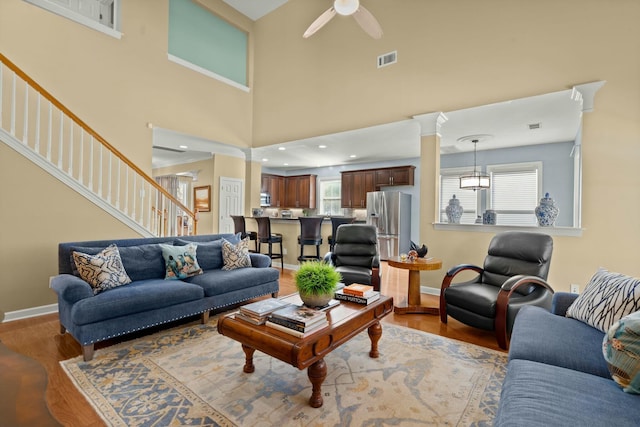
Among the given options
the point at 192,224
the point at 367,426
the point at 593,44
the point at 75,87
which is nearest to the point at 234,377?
the point at 367,426

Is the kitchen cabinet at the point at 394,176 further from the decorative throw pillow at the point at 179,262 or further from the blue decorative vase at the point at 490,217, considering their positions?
the decorative throw pillow at the point at 179,262

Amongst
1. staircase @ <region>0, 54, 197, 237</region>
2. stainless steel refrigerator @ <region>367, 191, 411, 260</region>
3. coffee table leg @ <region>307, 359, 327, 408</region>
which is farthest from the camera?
stainless steel refrigerator @ <region>367, 191, 411, 260</region>

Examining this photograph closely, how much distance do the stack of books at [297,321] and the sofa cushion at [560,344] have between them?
1.11 metres

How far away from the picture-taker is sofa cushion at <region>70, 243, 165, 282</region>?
3.09 m

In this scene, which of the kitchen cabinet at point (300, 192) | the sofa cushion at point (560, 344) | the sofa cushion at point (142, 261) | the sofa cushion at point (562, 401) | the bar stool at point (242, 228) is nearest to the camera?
the sofa cushion at point (562, 401)

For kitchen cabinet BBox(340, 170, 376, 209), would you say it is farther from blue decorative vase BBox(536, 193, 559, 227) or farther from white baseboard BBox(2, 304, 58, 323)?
white baseboard BBox(2, 304, 58, 323)

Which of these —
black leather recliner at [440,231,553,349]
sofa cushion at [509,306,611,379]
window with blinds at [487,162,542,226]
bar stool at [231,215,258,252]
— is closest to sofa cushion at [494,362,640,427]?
sofa cushion at [509,306,611,379]

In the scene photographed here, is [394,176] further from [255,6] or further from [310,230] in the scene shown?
[255,6]

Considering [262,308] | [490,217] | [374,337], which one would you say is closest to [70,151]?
[262,308]

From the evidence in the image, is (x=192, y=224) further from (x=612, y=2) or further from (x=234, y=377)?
(x=612, y=2)

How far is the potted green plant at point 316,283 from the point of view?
2168 millimetres

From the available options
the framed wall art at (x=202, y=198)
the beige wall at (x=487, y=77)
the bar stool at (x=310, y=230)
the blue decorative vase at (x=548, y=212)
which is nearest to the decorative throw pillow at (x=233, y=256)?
the bar stool at (x=310, y=230)

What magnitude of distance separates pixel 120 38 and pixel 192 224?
10.3 ft

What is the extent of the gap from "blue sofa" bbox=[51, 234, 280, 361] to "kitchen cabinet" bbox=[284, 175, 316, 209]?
19.0 feet
